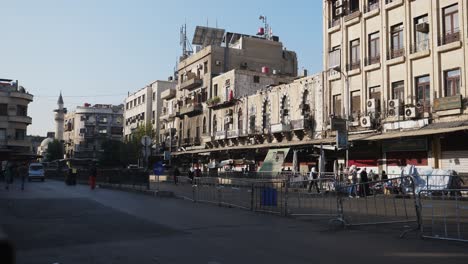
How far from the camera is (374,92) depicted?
31000mm

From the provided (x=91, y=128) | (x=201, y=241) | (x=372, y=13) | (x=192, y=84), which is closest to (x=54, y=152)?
(x=91, y=128)

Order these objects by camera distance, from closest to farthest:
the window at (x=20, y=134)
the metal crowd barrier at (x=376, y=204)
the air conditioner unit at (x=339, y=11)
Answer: the metal crowd barrier at (x=376, y=204) < the air conditioner unit at (x=339, y=11) < the window at (x=20, y=134)

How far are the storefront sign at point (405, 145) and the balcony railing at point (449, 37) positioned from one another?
17.7ft

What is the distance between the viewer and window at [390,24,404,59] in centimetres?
2919

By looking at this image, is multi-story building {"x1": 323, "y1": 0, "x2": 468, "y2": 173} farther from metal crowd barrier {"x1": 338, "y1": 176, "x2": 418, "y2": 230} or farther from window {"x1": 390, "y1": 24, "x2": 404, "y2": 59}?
metal crowd barrier {"x1": 338, "y1": 176, "x2": 418, "y2": 230}

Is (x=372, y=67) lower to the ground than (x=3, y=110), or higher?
lower

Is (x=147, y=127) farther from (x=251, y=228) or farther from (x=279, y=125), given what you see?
(x=251, y=228)

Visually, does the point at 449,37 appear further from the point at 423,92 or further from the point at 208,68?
the point at 208,68

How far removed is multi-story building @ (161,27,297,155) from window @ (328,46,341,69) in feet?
60.0

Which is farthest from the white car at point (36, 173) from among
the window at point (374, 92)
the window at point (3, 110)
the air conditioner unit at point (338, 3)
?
the window at point (374, 92)

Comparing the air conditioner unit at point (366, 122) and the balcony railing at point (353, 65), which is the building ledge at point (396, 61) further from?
the air conditioner unit at point (366, 122)

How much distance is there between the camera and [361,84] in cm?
3159

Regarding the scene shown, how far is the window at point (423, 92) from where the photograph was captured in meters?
26.7

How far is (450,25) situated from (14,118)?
66921mm
